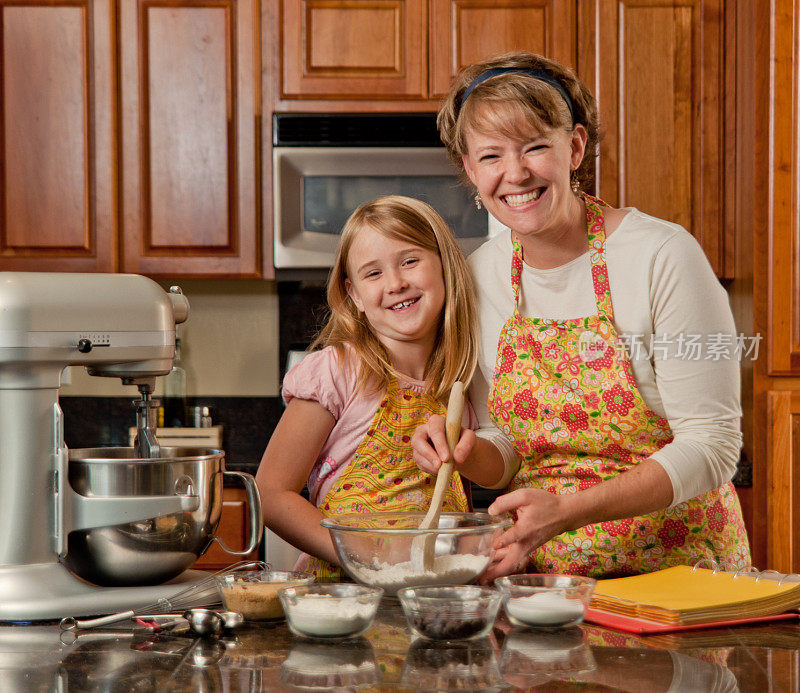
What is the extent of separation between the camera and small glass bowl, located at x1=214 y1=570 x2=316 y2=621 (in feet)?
3.14

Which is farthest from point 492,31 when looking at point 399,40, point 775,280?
point 775,280

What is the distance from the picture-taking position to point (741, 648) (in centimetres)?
87

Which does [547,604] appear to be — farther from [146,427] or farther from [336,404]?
[336,404]

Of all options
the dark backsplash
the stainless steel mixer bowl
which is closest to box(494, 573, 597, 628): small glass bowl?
the stainless steel mixer bowl

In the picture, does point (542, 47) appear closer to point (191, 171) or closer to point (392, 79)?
point (392, 79)

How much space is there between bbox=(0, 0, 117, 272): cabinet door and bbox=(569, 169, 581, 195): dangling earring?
63.5 inches

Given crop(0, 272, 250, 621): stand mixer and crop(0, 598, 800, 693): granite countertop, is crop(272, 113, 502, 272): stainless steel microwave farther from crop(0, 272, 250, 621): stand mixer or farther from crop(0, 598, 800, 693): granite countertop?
crop(0, 598, 800, 693): granite countertop

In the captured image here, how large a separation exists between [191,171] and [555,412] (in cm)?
163

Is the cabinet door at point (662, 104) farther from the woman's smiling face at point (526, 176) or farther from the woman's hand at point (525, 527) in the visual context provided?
the woman's hand at point (525, 527)

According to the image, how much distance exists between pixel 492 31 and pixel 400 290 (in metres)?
1.43

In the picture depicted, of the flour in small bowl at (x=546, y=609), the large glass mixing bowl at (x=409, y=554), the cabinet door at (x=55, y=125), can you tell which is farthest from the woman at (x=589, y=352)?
the cabinet door at (x=55, y=125)

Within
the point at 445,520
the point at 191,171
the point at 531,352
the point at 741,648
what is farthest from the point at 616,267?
the point at 191,171

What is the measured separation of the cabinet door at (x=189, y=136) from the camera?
2.64m

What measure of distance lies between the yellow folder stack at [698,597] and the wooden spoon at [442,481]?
187 millimetres
